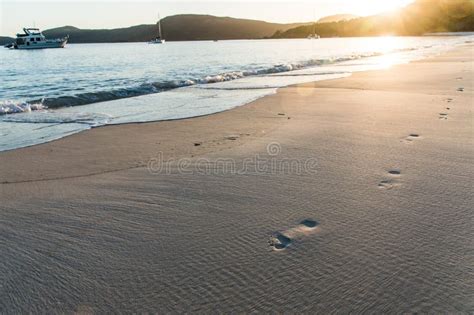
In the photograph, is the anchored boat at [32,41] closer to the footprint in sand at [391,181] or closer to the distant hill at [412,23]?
the footprint in sand at [391,181]

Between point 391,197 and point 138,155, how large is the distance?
119 inches

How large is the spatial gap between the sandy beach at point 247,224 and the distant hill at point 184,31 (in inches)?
6949

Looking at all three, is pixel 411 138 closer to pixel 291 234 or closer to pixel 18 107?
pixel 291 234

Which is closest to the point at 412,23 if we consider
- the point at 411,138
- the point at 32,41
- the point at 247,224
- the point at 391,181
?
the point at 32,41

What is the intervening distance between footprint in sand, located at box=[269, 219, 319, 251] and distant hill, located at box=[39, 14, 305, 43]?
585ft

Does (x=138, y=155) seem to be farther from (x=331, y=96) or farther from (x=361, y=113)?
(x=331, y=96)

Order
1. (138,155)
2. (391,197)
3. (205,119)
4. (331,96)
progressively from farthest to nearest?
(331,96), (205,119), (138,155), (391,197)

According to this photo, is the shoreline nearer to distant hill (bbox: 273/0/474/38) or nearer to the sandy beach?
the sandy beach

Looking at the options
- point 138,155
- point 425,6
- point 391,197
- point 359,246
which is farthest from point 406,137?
point 425,6

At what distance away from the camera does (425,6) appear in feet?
457

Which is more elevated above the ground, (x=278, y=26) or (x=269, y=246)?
(x=278, y=26)

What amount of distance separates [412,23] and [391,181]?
14424 cm

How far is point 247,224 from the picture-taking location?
259 centimetres

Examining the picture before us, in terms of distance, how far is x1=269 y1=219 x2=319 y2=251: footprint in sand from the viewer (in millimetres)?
2301
